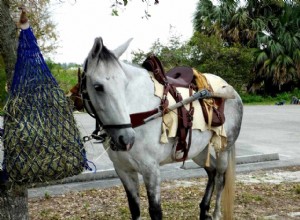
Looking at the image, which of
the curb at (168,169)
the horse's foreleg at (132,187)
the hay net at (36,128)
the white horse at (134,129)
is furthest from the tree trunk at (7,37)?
the curb at (168,169)

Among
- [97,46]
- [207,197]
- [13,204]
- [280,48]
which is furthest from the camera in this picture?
[280,48]

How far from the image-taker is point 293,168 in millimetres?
7941

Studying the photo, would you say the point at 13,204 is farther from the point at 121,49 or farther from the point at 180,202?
the point at 180,202

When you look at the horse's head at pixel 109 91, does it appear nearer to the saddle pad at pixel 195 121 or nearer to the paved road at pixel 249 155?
the paved road at pixel 249 155

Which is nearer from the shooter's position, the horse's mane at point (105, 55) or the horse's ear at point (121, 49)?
the horse's mane at point (105, 55)

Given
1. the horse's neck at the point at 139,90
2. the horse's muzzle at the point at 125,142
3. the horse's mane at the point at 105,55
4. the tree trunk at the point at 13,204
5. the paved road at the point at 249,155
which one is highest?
the horse's mane at the point at 105,55

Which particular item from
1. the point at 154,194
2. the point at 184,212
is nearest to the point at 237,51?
the point at 184,212

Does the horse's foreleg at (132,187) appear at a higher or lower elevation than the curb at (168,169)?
higher

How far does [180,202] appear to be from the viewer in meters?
5.64

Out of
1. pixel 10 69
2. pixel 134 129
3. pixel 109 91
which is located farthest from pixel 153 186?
pixel 10 69

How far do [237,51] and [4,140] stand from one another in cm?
2284

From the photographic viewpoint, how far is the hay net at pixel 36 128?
2.67 metres

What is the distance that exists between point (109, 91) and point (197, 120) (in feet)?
4.04

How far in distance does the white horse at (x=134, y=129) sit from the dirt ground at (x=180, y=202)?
69 centimetres
